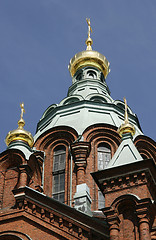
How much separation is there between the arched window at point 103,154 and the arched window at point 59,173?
1.56 meters

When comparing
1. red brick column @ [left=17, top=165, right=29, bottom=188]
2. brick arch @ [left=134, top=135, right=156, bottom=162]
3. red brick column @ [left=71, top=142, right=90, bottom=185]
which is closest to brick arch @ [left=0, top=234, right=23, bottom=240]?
red brick column @ [left=17, top=165, right=29, bottom=188]

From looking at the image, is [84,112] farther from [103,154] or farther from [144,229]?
[144,229]

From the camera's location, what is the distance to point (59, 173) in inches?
1161

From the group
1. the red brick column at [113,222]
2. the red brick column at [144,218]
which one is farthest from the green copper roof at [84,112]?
the red brick column at [144,218]

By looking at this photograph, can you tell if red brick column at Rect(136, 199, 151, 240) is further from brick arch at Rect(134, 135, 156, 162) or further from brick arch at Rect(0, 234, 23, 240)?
brick arch at Rect(134, 135, 156, 162)

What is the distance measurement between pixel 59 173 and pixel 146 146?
437 centimetres

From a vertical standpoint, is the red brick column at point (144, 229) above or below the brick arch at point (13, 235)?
below

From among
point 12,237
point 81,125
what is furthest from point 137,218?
point 81,125

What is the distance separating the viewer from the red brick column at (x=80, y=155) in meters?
28.5

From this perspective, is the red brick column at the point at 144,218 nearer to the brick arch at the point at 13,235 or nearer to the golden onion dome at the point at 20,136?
the brick arch at the point at 13,235

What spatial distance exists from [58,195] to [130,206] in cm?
850

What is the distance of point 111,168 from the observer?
2134 centimetres

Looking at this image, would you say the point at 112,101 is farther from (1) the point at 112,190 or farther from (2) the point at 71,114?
A: (1) the point at 112,190

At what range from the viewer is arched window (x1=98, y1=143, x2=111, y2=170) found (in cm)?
2964
